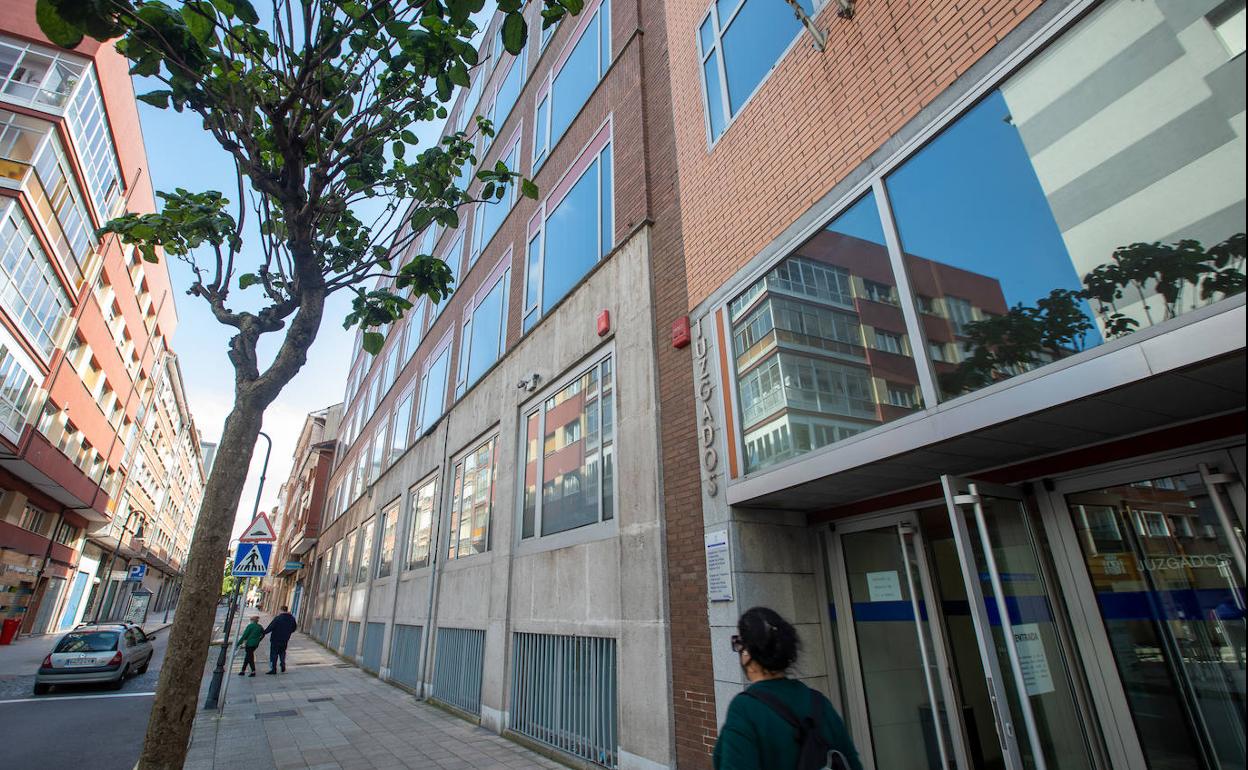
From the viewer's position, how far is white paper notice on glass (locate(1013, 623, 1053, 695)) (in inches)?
142

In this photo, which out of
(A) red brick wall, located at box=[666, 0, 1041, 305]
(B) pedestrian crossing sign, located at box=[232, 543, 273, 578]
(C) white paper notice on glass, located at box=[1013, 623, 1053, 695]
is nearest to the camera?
(C) white paper notice on glass, located at box=[1013, 623, 1053, 695]

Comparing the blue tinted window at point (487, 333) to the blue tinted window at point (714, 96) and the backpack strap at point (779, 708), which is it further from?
the backpack strap at point (779, 708)

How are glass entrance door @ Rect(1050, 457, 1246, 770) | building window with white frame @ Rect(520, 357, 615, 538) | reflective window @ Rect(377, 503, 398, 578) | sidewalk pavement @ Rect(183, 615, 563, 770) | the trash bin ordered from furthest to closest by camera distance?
1. the trash bin
2. reflective window @ Rect(377, 503, 398, 578)
3. building window with white frame @ Rect(520, 357, 615, 538)
4. sidewalk pavement @ Rect(183, 615, 563, 770)
5. glass entrance door @ Rect(1050, 457, 1246, 770)

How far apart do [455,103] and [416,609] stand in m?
17.4

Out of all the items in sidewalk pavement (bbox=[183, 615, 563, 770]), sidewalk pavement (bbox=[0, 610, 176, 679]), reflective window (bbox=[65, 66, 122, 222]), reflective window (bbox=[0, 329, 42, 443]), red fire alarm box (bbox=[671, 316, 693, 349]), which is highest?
reflective window (bbox=[65, 66, 122, 222])

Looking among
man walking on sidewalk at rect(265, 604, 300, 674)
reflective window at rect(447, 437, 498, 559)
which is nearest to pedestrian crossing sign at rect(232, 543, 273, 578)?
reflective window at rect(447, 437, 498, 559)

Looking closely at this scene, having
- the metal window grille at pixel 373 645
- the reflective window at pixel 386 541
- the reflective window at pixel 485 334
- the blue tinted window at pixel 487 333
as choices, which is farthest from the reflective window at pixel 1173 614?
the reflective window at pixel 386 541

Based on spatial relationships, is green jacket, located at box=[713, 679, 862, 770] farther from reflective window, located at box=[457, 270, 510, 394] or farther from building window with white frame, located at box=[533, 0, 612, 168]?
building window with white frame, located at box=[533, 0, 612, 168]

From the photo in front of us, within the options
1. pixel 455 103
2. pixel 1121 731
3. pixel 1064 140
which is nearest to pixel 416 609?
pixel 1121 731

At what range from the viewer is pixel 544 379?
32.7ft

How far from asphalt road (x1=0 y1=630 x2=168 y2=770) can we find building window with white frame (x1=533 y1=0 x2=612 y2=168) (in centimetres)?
1070

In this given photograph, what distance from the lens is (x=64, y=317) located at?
24.3 m

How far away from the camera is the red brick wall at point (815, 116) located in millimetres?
4352

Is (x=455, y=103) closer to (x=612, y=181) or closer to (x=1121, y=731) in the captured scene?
(x=612, y=181)
